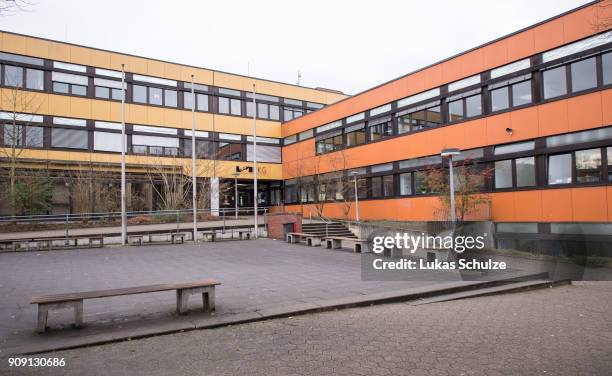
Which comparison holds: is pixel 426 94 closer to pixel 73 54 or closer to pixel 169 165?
pixel 169 165

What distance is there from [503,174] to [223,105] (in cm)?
2492

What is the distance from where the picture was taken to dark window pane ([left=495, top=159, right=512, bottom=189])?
18997 millimetres

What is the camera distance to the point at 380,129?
2706 cm

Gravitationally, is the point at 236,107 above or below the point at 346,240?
above

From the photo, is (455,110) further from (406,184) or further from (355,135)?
(355,135)

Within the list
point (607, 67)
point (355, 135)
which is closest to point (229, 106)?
point (355, 135)

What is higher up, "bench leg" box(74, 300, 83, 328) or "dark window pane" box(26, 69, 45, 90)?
"dark window pane" box(26, 69, 45, 90)

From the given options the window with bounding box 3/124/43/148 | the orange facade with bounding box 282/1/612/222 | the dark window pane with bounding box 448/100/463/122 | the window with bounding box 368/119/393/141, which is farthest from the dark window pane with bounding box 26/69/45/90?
the dark window pane with bounding box 448/100/463/122

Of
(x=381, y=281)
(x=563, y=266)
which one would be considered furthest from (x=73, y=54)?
(x=563, y=266)

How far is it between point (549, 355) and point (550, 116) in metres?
15.2

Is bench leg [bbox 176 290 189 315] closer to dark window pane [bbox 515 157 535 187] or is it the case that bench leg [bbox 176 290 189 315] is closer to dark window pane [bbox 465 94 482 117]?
dark window pane [bbox 515 157 535 187]

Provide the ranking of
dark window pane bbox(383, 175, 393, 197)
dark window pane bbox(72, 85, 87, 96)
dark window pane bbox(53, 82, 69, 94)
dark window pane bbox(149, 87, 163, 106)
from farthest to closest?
dark window pane bbox(149, 87, 163, 106), dark window pane bbox(72, 85, 87, 96), dark window pane bbox(53, 82, 69, 94), dark window pane bbox(383, 175, 393, 197)

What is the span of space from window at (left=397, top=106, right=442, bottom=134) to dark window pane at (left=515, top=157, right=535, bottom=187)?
17.2 ft

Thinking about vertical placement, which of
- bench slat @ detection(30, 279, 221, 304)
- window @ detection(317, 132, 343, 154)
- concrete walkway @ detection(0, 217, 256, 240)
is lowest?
bench slat @ detection(30, 279, 221, 304)
